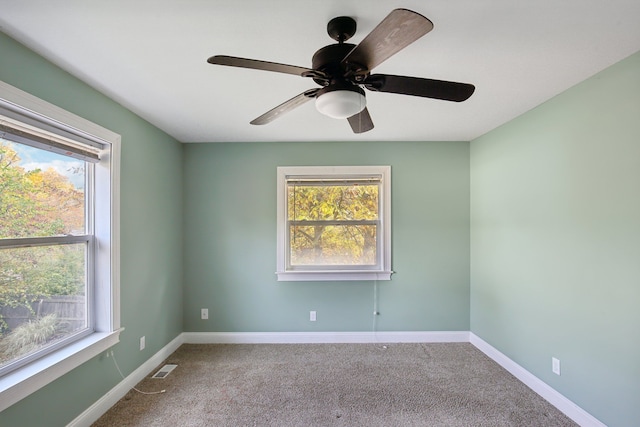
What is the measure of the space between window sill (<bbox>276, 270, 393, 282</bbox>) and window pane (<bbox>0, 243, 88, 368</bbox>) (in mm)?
1840

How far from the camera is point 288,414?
2178 millimetres

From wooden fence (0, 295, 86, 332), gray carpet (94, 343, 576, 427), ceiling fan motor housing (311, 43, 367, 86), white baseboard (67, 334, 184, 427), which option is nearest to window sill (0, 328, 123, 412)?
wooden fence (0, 295, 86, 332)

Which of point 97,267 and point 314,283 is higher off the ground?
point 97,267

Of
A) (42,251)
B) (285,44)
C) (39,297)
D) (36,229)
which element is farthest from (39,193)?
(285,44)

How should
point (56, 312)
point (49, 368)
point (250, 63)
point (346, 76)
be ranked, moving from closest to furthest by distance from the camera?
1. point (250, 63)
2. point (346, 76)
3. point (49, 368)
4. point (56, 312)

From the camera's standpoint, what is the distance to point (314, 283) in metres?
3.46

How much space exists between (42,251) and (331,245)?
2.50 m

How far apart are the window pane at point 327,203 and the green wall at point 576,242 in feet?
4.64

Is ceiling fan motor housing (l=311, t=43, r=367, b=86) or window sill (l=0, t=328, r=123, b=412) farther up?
ceiling fan motor housing (l=311, t=43, r=367, b=86)

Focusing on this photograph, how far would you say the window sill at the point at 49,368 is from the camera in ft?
4.98

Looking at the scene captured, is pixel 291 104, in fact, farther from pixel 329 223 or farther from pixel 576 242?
pixel 576 242

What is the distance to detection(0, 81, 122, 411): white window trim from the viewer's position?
1571 millimetres

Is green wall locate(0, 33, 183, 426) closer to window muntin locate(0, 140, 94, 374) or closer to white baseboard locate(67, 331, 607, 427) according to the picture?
white baseboard locate(67, 331, 607, 427)

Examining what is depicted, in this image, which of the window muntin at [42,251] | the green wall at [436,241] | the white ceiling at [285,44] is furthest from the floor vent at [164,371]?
the white ceiling at [285,44]
